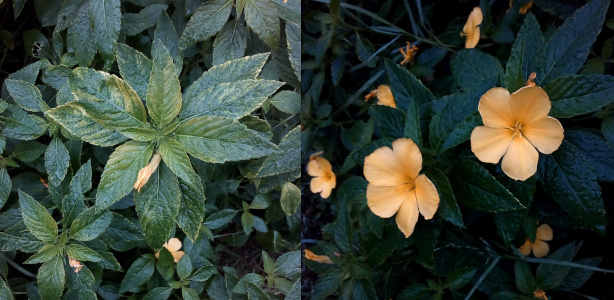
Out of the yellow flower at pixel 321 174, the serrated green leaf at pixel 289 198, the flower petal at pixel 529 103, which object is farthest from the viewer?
the yellow flower at pixel 321 174

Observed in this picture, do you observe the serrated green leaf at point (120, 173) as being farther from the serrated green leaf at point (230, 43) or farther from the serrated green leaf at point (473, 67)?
the serrated green leaf at point (473, 67)

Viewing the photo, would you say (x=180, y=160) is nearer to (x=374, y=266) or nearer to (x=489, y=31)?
(x=374, y=266)

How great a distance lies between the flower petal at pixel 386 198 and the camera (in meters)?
0.66

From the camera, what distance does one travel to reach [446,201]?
0.64 metres

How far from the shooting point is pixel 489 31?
0.90m

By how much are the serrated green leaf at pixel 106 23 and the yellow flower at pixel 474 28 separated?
2.12ft

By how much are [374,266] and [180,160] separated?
1.51 feet

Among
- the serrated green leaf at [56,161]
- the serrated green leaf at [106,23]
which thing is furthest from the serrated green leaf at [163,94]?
the serrated green leaf at [56,161]

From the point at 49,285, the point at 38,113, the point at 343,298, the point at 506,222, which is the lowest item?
the point at 343,298

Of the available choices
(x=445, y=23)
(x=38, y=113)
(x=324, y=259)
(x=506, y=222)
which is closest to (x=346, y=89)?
(x=445, y=23)

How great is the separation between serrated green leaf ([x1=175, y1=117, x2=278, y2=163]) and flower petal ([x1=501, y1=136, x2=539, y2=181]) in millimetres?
311

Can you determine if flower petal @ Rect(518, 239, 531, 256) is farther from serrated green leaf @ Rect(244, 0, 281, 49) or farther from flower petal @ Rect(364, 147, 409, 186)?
serrated green leaf @ Rect(244, 0, 281, 49)

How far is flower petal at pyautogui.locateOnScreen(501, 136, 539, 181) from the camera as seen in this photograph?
0.57 m

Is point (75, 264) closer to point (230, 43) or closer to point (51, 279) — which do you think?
point (51, 279)
